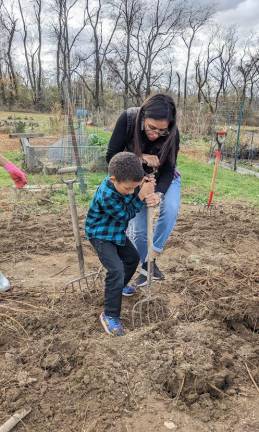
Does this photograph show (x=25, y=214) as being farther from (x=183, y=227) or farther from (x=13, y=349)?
(x=13, y=349)

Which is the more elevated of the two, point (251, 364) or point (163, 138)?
point (163, 138)

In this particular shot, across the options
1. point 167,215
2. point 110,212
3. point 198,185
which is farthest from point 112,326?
point 198,185

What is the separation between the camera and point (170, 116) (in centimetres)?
287

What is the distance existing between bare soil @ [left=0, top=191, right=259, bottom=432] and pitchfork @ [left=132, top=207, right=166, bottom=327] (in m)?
0.08

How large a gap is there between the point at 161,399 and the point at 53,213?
4.34m

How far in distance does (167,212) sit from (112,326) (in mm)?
1016

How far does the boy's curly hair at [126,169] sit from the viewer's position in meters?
2.57

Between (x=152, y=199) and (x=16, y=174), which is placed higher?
(x=16, y=174)

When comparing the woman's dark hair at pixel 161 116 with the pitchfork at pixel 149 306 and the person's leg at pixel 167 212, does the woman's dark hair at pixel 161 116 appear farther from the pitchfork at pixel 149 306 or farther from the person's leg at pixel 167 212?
the pitchfork at pixel 149 306

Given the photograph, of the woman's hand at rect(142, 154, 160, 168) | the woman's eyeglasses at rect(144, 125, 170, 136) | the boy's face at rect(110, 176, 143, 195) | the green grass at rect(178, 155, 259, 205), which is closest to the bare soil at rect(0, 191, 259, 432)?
the boy's face at rect(110, 176, 143, 195)

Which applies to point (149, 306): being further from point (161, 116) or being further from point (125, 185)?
point (161, 116)

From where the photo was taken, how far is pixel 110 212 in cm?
276

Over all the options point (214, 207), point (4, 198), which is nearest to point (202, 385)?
point (214, 207)

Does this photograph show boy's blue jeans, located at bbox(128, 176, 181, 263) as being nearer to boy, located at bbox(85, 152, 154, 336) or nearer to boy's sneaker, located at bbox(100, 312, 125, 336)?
boy, located at bbox(85, 152, 154, 336)
